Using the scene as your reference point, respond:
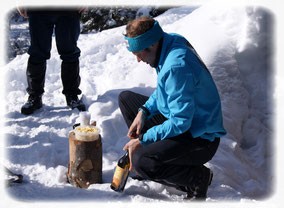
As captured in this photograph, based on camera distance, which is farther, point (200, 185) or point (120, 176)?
point (120, 176)

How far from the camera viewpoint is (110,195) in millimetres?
3449

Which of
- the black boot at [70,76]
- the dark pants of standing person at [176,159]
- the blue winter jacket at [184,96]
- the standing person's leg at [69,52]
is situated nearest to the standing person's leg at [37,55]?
the standing person's leg at [69,52]

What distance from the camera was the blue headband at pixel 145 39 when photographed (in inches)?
118

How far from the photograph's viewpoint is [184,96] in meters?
2.85

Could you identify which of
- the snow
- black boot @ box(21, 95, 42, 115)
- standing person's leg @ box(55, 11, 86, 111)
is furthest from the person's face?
black boot @ box(21, 95, 42, 115)

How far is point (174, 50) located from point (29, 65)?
7.61 feet

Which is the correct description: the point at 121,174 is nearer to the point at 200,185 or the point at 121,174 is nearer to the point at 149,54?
the point at 200,185

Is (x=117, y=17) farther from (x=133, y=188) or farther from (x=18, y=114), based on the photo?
(x=133, y=188)

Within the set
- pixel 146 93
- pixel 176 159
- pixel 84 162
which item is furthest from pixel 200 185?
pixel 146 93

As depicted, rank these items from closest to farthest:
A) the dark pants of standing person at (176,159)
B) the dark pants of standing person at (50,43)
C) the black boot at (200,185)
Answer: the dark pants of standing person at (176,159) → the black boot at (200,185) → the dark pants of standing person at (50,43)

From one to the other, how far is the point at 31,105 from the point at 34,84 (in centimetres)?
26

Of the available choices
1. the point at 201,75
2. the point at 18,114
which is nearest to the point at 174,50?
the point at 201,75

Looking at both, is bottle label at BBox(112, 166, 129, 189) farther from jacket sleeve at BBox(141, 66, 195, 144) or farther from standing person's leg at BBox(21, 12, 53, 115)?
standing person's leg at BBox(21, 12, 53, 115)

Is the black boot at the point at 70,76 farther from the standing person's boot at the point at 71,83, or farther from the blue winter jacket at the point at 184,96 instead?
the blue winter jacket at the point at 184,96
